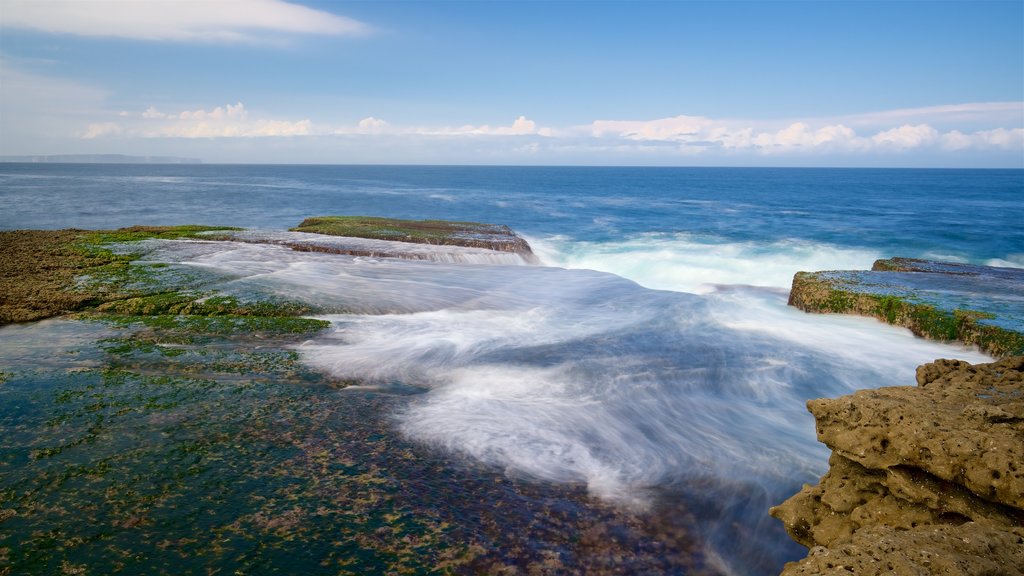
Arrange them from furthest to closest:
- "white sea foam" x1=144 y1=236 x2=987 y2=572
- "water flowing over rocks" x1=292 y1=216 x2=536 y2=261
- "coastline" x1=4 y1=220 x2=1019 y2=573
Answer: "water flowing over rocks" x1=292 y1=216 x2=536 y2=261 < "coastline" x1=4 y1=220 x2=1019 y2=573 < "white sea foam" x1=144 y1=236 x2=987 y2=572

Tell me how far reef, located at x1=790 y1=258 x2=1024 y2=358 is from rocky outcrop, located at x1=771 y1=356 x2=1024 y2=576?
260 inches

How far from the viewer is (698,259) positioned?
26703 mm

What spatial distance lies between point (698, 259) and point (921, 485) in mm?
23288

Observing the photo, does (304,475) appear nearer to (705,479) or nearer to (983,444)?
(705,479)

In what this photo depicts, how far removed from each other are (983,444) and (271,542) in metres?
4.96

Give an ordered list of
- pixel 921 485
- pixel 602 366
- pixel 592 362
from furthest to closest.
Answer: pixel 592 362 → pixel 602 366 → pixel 921 485

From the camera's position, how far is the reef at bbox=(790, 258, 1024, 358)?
35.2 feet

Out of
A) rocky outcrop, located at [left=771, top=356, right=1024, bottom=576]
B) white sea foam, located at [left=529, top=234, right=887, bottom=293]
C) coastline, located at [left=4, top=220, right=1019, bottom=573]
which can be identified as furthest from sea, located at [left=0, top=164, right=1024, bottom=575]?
rocky outcrop, located at [left=771, top=356, right=1024, bottom=576]

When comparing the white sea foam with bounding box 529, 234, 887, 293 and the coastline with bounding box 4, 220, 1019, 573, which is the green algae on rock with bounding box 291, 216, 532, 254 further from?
the coastline with bounding box 4, 220, 1019, 573

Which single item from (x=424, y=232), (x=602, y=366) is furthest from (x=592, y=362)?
(x=424, y=232)

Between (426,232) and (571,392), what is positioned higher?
(426,232)

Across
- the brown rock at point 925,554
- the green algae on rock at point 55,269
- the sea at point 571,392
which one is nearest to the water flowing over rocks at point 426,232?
the sea at point 571,392

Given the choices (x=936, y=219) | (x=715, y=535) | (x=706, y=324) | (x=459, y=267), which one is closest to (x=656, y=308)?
(x=706, y=324)

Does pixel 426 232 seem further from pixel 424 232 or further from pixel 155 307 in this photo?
pixel 155 307
